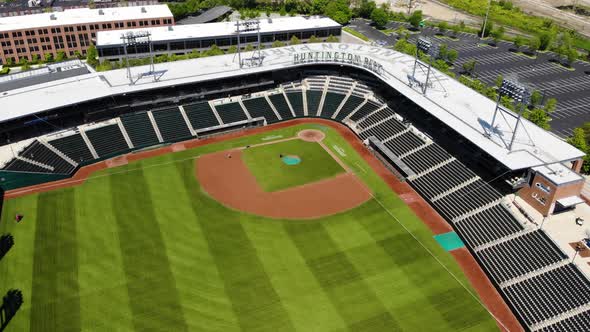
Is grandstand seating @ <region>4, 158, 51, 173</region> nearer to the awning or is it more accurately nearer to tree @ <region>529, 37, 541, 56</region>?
the awning

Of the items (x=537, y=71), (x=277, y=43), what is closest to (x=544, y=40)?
(x=537, y=71)

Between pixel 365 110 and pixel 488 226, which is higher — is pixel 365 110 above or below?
above

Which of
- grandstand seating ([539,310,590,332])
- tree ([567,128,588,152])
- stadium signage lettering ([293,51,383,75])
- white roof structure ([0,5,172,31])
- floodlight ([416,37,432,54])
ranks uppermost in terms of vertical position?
floodlight ([416,37,432,54])

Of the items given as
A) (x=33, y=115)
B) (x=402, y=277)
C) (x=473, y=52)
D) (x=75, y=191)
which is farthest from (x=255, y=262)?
(x=473, y=52)

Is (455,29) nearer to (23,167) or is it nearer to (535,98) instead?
(535,98)

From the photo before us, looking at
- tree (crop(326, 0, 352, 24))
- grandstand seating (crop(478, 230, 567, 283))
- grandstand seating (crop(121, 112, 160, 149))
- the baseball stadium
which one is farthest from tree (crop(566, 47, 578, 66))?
grandstand seating (crop(121, 112, 160, 149))

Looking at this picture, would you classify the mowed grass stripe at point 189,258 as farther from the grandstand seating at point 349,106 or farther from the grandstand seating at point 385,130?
the grandstand seating at point 385,130

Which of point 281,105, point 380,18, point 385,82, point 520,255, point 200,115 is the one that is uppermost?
point 380,18
